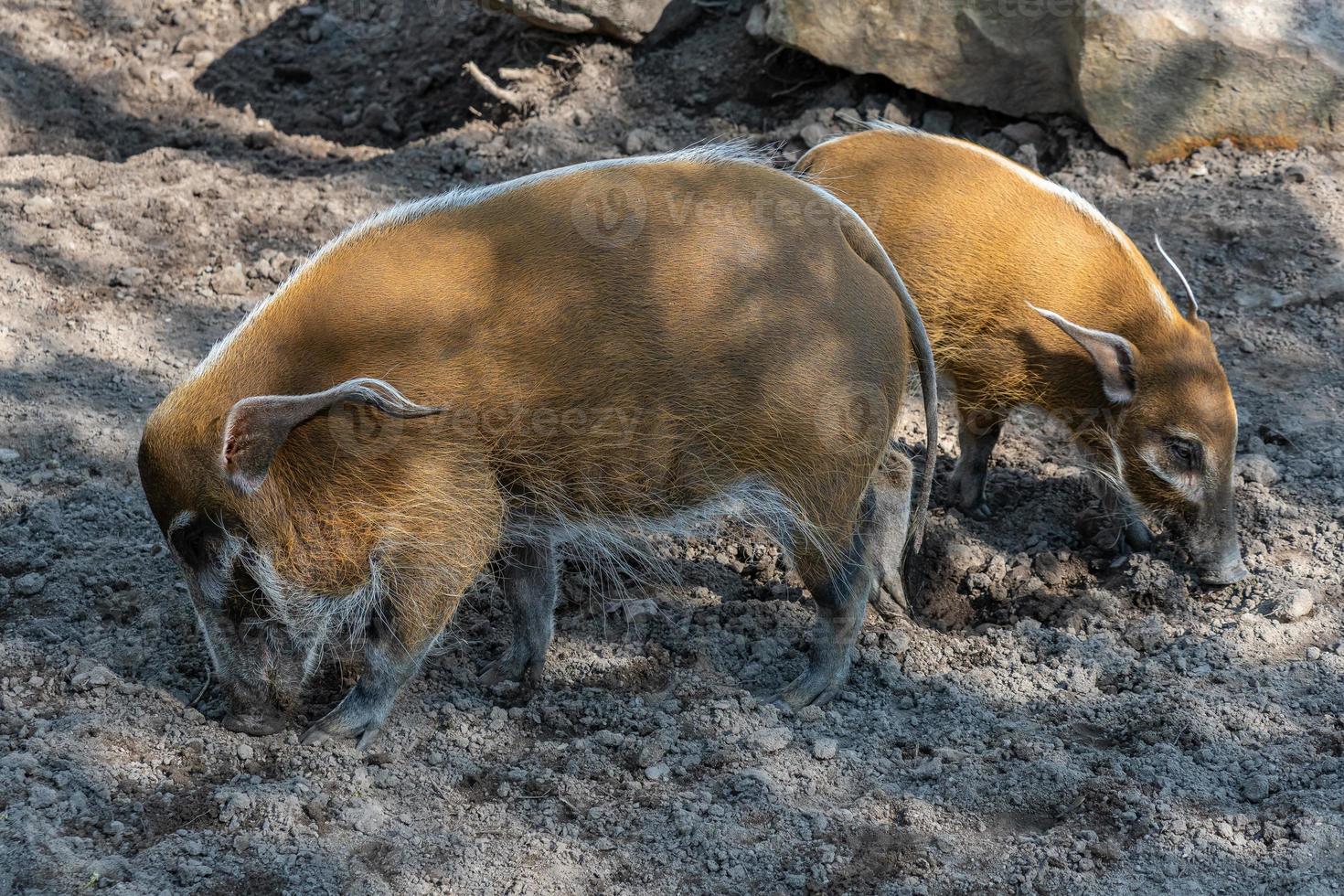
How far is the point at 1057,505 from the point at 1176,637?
2.95 feet

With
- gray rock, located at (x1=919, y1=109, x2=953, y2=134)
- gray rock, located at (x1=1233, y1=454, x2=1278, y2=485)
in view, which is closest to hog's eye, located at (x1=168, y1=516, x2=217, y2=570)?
gray rock, located at (x1=1233, y1=454, x2=1278, y2=485)

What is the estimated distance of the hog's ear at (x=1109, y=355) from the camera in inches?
167

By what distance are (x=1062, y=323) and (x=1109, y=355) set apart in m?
0.23

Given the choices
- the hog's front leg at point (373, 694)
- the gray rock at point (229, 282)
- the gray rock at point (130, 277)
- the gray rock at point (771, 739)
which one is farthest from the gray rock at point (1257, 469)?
the gray rock at point (130, 277)

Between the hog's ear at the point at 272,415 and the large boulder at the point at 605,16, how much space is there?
4.24m

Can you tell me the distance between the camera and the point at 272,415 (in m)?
3.06

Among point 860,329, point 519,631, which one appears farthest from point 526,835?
point 860,329

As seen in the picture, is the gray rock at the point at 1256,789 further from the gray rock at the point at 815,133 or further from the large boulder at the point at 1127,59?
the gray rock at the point at 815,133

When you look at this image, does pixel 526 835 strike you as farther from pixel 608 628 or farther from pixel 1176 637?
pixel 1176 637

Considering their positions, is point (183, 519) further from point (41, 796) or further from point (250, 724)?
point (41, 796)

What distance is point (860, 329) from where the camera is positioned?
342 cm

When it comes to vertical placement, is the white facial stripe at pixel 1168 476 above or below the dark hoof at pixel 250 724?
above

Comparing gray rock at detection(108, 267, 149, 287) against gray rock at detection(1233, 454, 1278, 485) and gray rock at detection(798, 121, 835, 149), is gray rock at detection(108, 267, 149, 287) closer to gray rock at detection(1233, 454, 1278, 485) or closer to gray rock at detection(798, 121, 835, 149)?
gray rock at detection(798, 121, 835, 149)

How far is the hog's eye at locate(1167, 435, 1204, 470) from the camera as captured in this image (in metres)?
4.38
